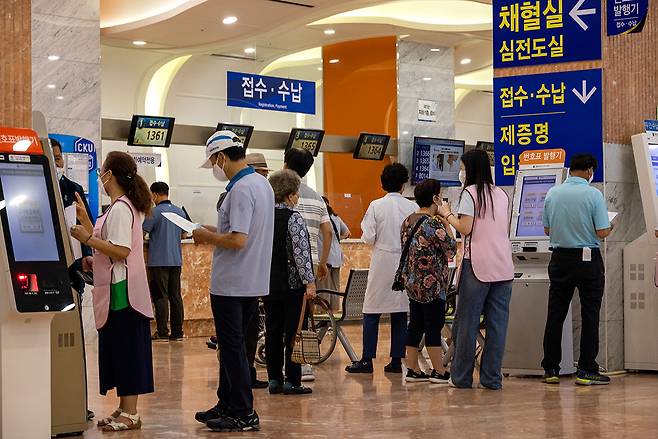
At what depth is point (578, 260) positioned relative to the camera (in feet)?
23.7

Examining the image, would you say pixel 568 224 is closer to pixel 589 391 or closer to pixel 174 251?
pixel 589 391

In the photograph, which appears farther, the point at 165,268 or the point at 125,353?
the point at 165,268

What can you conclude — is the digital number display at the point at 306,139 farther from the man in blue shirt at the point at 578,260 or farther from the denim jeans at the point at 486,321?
the denim jeans at the point at 486,321

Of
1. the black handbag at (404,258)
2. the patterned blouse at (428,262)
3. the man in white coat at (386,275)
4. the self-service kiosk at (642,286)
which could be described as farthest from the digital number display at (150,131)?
the self-service kiosk at (642,286)

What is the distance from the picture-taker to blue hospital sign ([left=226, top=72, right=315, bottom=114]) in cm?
1471

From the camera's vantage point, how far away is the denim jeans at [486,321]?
22.8 ft

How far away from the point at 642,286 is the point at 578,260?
0.92 metres

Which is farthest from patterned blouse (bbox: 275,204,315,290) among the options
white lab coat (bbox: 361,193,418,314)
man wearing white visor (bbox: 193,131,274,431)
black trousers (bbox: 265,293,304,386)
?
white lab coat (bbox: 361,193,418,314)

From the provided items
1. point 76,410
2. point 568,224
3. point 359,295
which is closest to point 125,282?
point 76,410

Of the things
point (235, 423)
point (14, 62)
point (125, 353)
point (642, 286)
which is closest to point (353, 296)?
point (642, 286)

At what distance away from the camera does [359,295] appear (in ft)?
29.1

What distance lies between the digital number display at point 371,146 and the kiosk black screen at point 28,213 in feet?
36.0

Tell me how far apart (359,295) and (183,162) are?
24.3ft

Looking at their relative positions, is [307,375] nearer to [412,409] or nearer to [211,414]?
[412,409]
